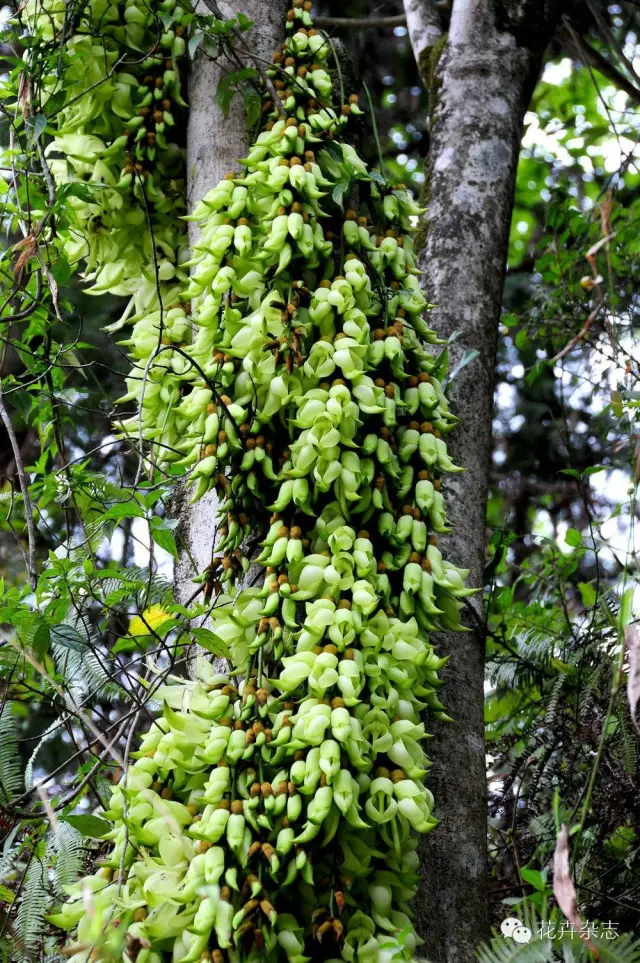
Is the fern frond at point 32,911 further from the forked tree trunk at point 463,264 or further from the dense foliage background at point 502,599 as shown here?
the forked tree trunk at point 463,264

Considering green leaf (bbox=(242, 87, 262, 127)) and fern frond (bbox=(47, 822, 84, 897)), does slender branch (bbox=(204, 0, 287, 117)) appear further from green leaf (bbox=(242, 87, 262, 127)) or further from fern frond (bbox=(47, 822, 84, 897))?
fern frond (bbox=(47, 822, 84, 897))

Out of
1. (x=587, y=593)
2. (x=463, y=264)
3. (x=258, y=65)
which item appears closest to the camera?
(x=258, y=65)

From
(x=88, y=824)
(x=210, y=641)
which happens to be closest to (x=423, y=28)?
(x=210, y=641)

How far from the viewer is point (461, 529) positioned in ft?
7.14

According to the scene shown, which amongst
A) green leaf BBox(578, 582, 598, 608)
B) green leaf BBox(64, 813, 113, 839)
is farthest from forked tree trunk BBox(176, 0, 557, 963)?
green leaf BBox(578, 582, 598, 608)

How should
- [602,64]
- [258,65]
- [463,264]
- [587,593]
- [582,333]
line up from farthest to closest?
1. [602,64]
2. [587,593]
3. [463,264]
4. [258,65]
5. [582,333]

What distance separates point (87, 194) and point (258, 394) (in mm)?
641

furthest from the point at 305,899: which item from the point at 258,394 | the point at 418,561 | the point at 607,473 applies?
the point at 607,473

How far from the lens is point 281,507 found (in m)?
1.71

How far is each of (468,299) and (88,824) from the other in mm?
1459

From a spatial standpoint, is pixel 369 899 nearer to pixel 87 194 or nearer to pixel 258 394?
pixel 258 394

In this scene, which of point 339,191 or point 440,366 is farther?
point 440,366

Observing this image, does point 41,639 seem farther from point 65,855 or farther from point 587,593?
point 587,593

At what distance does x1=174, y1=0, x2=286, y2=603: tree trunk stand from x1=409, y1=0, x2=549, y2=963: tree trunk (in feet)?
1.75
